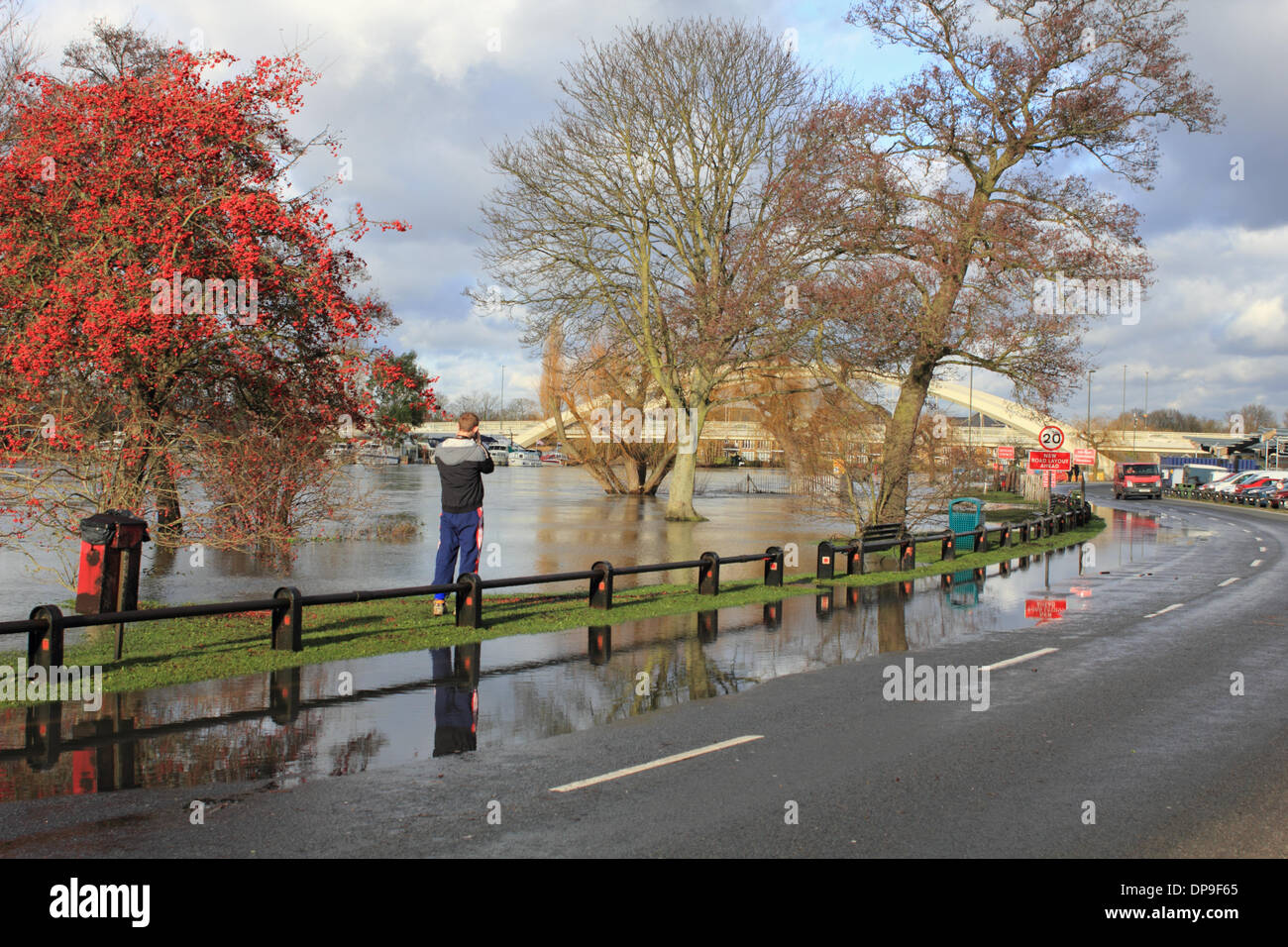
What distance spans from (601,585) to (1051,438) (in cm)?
1864

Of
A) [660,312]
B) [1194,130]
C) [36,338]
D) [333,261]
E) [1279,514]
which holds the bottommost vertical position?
[1279,514]

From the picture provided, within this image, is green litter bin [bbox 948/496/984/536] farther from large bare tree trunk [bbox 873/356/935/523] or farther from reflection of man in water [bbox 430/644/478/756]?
reflection of man in water [bbox 430/644/478/756]

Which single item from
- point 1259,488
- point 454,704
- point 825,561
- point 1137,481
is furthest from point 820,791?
point 1137,481

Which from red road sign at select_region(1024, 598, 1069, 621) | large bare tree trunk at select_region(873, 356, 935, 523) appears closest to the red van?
large bare tree trunk at select_region(873, 356, 935, 523)

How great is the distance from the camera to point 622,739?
737cm

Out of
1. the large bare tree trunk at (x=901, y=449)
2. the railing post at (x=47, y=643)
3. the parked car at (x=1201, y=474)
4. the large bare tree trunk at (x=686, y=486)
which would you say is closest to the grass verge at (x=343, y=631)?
the railing post at (x=47, y=643)

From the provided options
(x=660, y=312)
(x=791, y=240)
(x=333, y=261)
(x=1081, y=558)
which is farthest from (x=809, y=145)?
(x=333, y=261)

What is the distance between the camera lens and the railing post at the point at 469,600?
11.7 meters

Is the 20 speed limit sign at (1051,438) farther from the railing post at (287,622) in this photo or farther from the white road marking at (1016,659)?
the railing post at (287,622)

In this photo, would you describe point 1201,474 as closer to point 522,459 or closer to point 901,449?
point 522,459

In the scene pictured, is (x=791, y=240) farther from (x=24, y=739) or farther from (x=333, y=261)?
(x=24, y=739)

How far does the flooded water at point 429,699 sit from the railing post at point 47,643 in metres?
0.74

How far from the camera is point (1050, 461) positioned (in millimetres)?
27531
